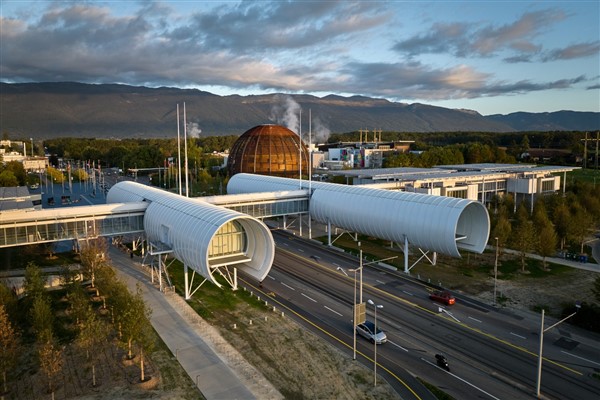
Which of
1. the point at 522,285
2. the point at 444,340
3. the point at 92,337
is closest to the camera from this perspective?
the point at 92,337

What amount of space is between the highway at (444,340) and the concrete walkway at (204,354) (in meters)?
8.23

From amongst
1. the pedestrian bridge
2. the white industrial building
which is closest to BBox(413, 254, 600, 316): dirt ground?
the white industrial building

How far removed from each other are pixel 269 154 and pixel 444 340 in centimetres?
8302

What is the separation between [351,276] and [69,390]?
107ft

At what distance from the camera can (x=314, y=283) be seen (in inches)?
1987

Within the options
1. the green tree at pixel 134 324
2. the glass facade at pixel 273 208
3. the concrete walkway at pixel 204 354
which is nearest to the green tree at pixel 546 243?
the glass facade at pixel 273 208

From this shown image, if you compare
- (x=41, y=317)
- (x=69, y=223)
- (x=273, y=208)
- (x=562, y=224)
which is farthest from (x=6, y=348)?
(x=562, y=224)

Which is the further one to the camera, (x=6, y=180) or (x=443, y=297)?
(x=6, y=180)

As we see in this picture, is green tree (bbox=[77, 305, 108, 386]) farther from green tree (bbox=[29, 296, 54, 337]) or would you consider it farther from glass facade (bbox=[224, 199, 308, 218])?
glass facade (bbox=[224, 199, 308, 218])

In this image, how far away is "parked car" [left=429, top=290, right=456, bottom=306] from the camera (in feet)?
144

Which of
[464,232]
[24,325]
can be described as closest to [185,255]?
[24,325]

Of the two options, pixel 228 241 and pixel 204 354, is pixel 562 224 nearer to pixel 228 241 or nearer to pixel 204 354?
pixel 228 241

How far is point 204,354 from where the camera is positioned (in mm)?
33688

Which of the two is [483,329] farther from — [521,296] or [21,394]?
[21,394]
